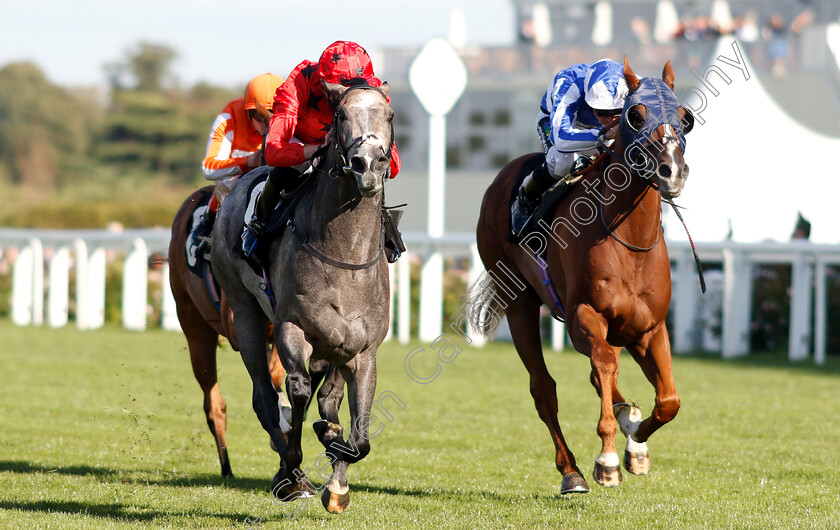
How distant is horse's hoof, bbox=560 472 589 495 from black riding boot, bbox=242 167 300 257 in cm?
176

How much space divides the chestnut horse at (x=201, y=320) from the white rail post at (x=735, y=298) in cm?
751

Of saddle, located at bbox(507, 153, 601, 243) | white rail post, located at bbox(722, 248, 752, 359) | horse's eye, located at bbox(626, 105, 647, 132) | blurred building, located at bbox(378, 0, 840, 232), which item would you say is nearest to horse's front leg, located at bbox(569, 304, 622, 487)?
saddle, located at bbox(507, 153, 601, 243)

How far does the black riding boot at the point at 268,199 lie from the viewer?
4.82 m

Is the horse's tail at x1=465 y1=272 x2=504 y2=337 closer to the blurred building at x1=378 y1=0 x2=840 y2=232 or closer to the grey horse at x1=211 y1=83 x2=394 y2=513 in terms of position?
the grey horse at x1=211 y1=83 x2=394 y2=513

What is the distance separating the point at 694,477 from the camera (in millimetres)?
5887

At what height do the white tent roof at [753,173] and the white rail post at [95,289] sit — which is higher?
the white tent roof at [753,173]

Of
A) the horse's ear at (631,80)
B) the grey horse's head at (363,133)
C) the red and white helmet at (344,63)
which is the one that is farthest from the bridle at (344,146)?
the horse's ear at (631,80)

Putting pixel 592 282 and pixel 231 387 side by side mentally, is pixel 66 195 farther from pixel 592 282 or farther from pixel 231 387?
pixel 592 282

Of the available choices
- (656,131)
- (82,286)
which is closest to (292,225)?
(656,131)

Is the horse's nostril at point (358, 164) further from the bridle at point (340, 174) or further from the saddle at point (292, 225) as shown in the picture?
the saddle at point (292, 225)

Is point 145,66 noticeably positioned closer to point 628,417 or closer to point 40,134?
point 40,134

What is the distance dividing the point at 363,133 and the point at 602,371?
1.56m

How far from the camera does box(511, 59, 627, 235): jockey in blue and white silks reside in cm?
527

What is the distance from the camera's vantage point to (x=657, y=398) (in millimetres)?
4973
